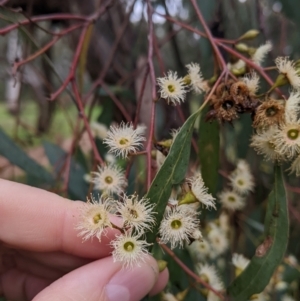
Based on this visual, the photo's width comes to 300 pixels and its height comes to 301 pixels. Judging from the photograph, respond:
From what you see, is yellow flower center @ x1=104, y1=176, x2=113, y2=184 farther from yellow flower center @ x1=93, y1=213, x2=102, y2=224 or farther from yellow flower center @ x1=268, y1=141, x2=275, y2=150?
yellow flower center @ x1=268, y1=141, x2=275, y2=150

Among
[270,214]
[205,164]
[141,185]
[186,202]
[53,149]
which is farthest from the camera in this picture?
[53,149]

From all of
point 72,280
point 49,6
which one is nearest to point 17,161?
point 72,280

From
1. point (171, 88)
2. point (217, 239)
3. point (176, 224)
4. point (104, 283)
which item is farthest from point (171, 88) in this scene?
point (217, 239)

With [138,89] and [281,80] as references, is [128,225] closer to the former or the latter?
[281,80]

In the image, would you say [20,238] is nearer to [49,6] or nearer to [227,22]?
[227,22]

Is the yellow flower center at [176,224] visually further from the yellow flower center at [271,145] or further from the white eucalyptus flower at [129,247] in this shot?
the yellow flower center at [271,145]

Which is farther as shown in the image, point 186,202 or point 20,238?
point 20,238

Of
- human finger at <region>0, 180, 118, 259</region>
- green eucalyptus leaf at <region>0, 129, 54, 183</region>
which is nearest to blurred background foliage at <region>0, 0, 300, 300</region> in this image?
green eucalyptus leaf at <region>0, 129, 54, 183</region>
